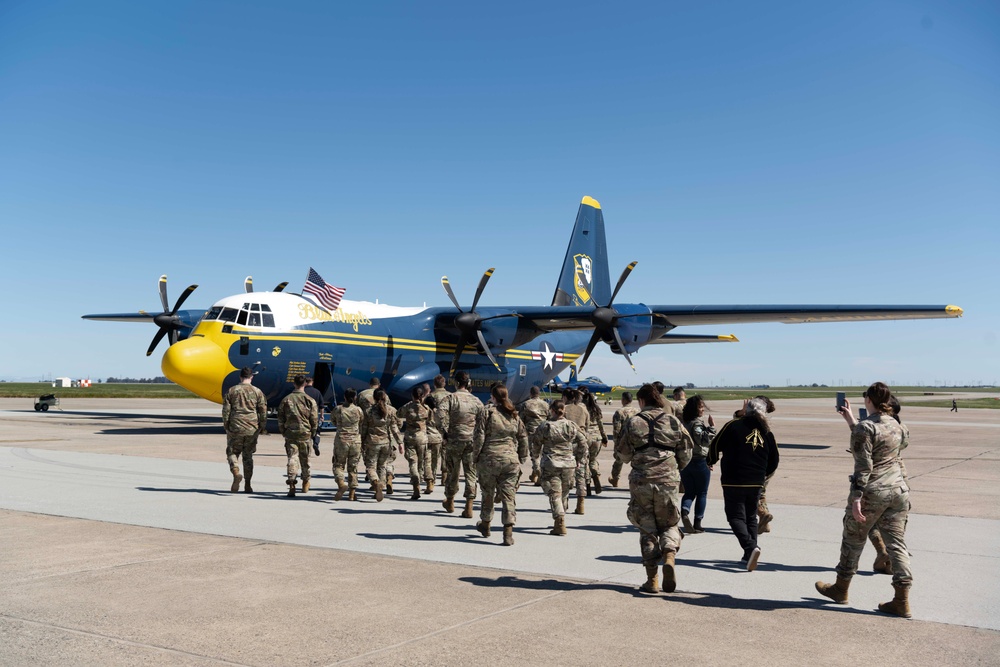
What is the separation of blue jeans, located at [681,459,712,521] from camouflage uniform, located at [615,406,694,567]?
2.68 m

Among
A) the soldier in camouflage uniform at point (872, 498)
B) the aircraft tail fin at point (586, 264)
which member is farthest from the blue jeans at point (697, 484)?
the aircraft tail fin at point (586, 264)

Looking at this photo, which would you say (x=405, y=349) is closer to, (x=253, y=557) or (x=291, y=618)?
(x=253, y=557)

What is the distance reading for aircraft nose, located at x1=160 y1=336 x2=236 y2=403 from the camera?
2141 centimetres

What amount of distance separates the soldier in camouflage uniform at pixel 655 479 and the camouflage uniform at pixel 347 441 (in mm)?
6045

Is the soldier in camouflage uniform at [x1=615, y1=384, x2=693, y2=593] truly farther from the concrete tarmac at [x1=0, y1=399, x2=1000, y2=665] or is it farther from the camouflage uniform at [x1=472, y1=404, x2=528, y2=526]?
the camouflage uniform at [x1=472, y1=404, x2=528, y2=526]

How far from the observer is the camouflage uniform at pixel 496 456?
9594 mm

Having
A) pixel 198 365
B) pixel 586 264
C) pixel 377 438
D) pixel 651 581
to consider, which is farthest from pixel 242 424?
pixel 586 264

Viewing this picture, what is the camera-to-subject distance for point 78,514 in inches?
418

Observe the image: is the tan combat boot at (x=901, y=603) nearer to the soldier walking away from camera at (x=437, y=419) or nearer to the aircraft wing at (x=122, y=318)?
the soldier walking away from camera at (x=437, y=419)

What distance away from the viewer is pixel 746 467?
27.5 feet

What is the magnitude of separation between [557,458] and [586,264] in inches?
1051

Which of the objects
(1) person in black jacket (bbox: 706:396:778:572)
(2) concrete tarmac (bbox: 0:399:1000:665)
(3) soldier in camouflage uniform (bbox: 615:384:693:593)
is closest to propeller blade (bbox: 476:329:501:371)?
(2) concrete tarmac (bbox: 0:399:1000:665)

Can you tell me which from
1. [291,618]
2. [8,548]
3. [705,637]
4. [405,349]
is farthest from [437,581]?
[405,349]

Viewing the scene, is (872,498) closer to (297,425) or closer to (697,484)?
(697,484)
